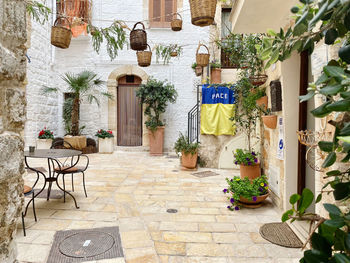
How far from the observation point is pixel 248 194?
339 cm

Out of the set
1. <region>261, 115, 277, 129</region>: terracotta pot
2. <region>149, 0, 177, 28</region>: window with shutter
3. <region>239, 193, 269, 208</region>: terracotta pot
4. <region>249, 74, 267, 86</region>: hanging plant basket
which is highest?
<region>149, 0, 177, 28</region>: window with shutter

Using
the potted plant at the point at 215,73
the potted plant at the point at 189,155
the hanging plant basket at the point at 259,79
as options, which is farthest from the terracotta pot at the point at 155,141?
the hanging plant basket at the point at 259,79

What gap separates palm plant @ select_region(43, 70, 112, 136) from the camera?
26.6 feet

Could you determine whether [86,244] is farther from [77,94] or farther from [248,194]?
[77,94]

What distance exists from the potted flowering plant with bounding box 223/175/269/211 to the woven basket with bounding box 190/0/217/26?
227 cm

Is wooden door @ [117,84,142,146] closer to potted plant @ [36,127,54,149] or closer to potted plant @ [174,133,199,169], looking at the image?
potted plant @ [36,127,54,149]

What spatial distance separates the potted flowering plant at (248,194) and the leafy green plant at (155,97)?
16.5 ft

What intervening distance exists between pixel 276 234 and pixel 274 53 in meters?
2.32

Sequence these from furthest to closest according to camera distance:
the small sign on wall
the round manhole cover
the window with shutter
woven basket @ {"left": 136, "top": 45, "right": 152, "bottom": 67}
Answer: the window with shutter → woven basket @ {"left": 136, "top": 45, "right": 152, "bottom": 67} → the small sign on wall → the round manhole cover

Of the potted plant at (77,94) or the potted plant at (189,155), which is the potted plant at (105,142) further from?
the potted plant at (189,155)

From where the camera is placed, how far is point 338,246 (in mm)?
688

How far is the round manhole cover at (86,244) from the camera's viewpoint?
227 cm

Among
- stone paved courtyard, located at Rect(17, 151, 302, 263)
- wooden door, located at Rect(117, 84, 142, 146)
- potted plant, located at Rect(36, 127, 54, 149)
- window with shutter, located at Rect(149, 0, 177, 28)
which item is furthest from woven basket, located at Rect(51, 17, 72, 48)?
window with shutter, located at Rect(149, 0, 177, 28)

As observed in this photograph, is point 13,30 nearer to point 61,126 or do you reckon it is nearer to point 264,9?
point 264,9
